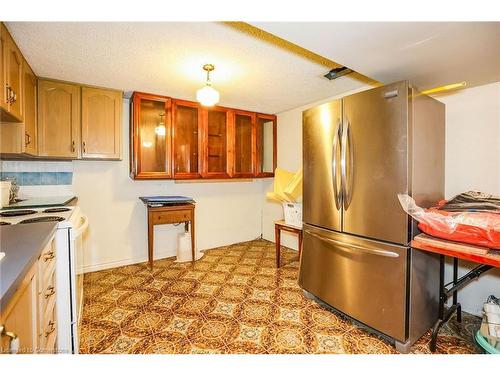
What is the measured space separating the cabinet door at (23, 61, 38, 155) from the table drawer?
4.11 feet

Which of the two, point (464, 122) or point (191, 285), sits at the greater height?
point (464, 122)

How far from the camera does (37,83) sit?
233cm

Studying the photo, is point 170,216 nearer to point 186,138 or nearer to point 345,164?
point 186,138

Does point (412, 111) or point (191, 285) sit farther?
point (191, 285)

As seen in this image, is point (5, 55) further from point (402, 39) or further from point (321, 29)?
point (402, 39)

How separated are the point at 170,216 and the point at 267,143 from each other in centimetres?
190

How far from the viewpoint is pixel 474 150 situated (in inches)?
77.5

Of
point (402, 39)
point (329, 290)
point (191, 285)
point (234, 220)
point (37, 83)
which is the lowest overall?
point (191, 285)

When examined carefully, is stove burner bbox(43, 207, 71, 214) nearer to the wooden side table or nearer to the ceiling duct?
the wooden side table

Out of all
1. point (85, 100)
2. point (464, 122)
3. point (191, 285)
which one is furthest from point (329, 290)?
point (85, 100)

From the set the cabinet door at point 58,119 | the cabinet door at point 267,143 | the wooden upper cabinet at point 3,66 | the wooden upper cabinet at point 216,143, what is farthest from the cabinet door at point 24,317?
the cabinet door at point 267,143

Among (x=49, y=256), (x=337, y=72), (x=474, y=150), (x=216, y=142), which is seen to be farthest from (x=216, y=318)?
(x=474, y=150)
